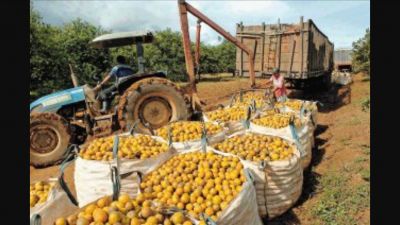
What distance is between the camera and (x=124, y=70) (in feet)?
26.2

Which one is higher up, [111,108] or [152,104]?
[152,104]

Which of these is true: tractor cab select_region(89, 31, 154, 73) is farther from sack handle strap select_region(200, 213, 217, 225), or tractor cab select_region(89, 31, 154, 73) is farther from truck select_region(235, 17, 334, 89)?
sack handle strap select_region(200, 213, 217, 225)

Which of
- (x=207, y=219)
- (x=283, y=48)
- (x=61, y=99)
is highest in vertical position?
(x=283, y=48)

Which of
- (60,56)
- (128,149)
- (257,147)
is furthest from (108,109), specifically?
(60,56)

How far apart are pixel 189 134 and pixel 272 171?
1659mm

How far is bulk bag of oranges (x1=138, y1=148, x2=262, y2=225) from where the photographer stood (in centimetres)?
325

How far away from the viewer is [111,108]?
320 inches

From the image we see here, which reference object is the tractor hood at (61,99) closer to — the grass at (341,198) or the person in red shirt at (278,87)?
the person in red shirt at (278,87)

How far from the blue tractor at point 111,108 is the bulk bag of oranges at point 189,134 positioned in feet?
5.48

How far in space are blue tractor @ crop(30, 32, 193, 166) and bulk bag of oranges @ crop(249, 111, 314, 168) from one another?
2145mm

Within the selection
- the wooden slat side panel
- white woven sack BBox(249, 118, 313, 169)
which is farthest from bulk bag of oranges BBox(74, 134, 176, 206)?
the wooden slat side panel

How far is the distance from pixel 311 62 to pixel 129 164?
34.6 ft

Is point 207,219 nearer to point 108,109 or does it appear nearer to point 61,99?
point 108,109

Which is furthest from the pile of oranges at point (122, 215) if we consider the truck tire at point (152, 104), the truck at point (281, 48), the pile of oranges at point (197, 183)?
the truck at point (281, 48)
